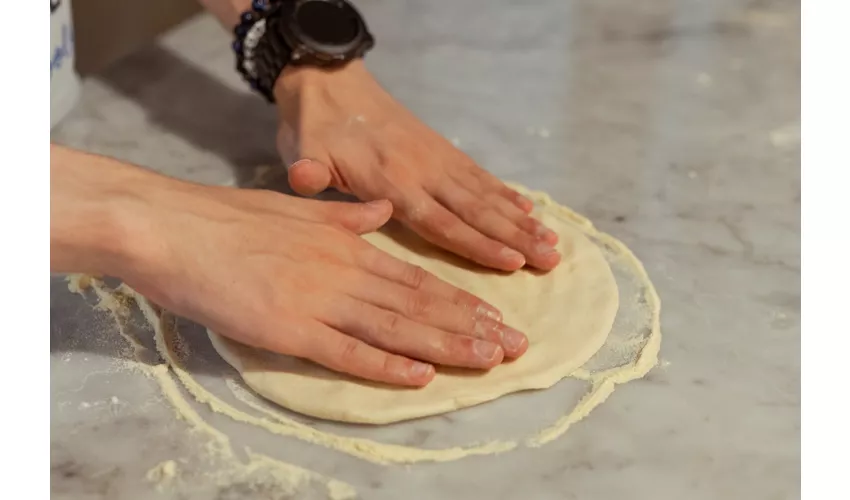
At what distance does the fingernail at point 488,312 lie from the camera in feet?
2.82

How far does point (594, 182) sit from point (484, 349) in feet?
1.37

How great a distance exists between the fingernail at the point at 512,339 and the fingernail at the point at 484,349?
0.02 meters

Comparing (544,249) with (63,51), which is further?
(63,51)

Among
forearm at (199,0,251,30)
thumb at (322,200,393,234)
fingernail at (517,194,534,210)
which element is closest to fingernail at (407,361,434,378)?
thumb at (322,200,393,234)

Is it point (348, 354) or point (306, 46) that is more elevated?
point (306, 46)

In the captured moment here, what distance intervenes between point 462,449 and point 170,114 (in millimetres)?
718

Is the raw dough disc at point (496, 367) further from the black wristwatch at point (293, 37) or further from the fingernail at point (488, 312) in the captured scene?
the black wristwatch at point (293, 37)

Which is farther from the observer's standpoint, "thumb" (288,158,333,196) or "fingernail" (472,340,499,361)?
"thumb" (288,158,333,196)

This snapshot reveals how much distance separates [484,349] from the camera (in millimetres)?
823

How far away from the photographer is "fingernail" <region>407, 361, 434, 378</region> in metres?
0.81

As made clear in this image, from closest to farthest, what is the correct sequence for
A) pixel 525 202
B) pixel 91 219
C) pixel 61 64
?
pixel 91 219 < pixel 525 202 < pixel 61 64

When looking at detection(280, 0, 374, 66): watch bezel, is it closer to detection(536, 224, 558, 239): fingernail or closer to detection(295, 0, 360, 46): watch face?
detection(295, 0, 360, 46): watch face

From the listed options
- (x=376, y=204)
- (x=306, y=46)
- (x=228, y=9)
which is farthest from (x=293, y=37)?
(x=376, y=204)

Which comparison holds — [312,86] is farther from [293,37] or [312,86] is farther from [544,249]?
[544,249]
